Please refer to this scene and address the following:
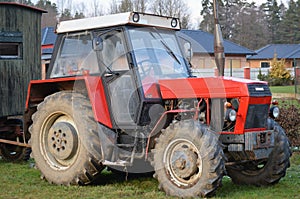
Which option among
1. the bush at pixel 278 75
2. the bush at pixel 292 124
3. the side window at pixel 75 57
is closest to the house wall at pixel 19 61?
the side window at pixel 75 57

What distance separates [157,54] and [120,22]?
76cm

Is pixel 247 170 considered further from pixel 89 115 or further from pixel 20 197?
pixel 20 197

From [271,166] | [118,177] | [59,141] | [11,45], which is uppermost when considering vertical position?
[11,45]

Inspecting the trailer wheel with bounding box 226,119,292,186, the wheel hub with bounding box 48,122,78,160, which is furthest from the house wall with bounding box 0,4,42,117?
the trailer wheel with bounding box 226,119,292,186

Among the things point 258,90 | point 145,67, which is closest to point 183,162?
point 258,90

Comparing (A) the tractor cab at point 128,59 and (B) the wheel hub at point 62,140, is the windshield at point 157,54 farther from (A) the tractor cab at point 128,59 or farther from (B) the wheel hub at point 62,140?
(B) the wheel hub at point 62,140

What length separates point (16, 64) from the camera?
11312 millimetres

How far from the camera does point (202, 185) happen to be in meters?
6.48

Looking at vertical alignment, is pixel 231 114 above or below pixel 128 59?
below

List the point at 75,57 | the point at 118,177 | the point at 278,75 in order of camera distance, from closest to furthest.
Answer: the point at 75,57, the point at 118,177, the point at 278,75

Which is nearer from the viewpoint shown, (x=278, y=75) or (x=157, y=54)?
(x=157, y=54)

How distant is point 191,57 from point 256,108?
5.83 feet

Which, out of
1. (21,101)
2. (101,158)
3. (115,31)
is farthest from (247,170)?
(21,101)

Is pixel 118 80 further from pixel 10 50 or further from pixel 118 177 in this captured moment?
pixel 10 50
